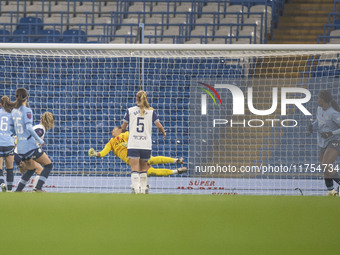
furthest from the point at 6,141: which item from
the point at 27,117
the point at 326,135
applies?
the point at 326,135

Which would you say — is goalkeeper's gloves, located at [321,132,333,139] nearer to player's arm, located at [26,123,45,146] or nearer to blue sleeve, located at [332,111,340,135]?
blue sleeve, located at [332,111,340,135]

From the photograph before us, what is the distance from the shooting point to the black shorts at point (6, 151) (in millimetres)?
7723

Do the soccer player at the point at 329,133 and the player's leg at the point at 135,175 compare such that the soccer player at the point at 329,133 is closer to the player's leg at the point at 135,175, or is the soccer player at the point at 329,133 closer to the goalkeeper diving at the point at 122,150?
the goalkeeper diving at the point at 122,150

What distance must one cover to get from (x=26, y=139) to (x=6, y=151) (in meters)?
0.87

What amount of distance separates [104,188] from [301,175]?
10.3ft

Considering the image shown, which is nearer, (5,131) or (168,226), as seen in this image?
(168,226)

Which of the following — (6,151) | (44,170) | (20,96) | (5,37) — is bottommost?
(44,170)

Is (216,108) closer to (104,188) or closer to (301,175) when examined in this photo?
(301,175)

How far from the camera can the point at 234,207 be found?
10.1 ft

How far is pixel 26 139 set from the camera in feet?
23.1

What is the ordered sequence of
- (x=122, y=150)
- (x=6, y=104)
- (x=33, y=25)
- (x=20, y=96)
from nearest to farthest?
(x=20, y=96) → (x=6, y=104) → (x=122, y=150) → (x=33, y=25)

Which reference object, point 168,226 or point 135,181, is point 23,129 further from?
point 168,226

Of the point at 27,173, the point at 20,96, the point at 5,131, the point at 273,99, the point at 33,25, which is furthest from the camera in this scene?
the point at 33,25

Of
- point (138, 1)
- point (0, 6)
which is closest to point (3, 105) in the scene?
point (138, 1)
